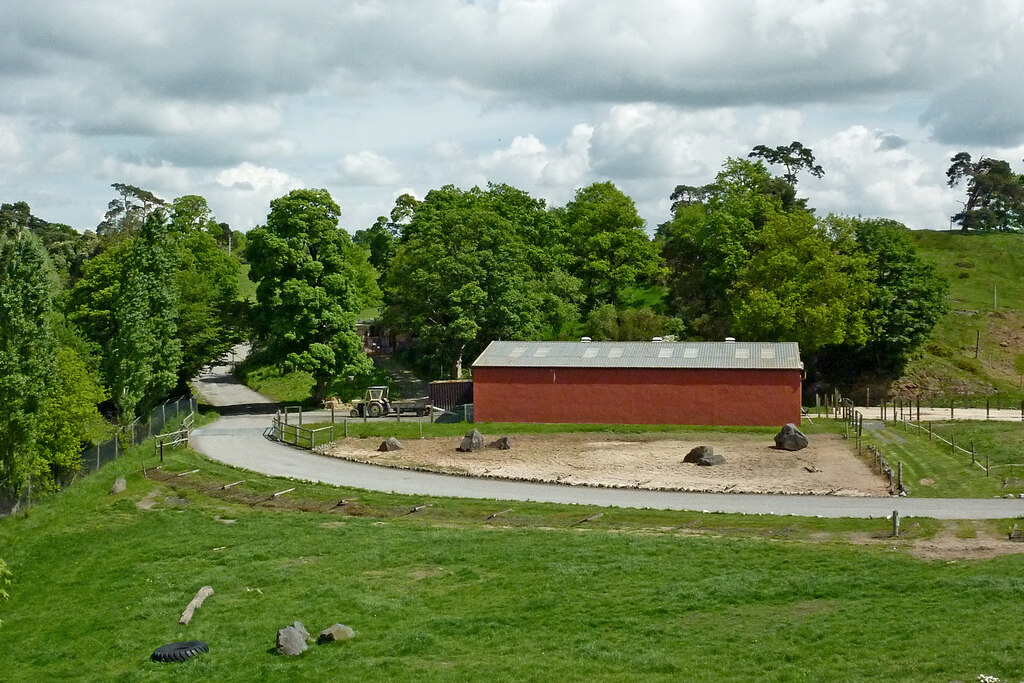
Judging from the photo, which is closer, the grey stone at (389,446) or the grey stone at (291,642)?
the grey stone at (291,642)

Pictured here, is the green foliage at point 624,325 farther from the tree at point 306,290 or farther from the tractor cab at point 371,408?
the tractor cab at point 371,408

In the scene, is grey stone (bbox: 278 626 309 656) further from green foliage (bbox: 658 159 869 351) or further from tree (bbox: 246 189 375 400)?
green foliage (bbox: 658 159 869 351)

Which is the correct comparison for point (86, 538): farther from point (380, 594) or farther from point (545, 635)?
point (545, 635)

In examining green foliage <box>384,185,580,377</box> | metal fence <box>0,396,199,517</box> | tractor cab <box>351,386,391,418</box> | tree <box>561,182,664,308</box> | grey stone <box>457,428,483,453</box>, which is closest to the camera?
metal fence <box>0,396,199,517</box>

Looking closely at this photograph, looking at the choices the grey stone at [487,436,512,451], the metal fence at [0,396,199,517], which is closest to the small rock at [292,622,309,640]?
the metal fence at [0,396,199,517]

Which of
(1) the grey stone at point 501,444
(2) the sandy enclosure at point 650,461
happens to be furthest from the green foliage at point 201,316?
(1) the grey stone at point 501,444

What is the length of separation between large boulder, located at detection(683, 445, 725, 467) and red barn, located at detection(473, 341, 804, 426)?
12709 mm

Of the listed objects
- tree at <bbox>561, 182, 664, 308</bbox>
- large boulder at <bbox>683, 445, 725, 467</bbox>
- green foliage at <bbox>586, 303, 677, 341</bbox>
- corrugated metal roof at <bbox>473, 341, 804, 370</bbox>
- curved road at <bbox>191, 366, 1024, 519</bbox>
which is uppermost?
tree at <bbox>561, 182, 664, 308</bbox>

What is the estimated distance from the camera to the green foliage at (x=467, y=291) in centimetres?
7006

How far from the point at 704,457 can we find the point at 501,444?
10.3m

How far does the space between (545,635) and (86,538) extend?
1877 centimetres

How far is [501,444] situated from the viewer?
49094mm

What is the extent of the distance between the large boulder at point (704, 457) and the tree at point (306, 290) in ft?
93.3

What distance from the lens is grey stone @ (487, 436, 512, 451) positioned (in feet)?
161
